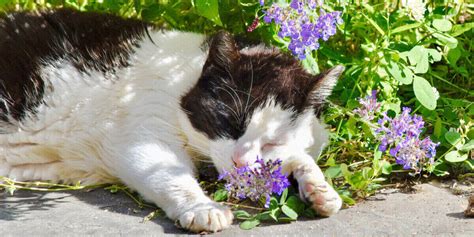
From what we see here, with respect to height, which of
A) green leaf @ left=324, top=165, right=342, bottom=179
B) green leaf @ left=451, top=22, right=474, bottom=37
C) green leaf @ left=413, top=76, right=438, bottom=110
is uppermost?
green leaf @ left=451, top=22, right=474, bottom=37

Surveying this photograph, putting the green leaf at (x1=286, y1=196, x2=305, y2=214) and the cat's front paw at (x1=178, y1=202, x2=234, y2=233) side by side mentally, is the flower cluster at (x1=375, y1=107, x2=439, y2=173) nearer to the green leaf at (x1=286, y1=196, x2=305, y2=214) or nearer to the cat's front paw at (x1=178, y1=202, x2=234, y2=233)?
the green leaf at (x1=286, y1=196, x2=305, y2=214)

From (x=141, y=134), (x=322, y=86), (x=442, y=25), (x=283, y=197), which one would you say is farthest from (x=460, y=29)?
(x=141, y=134)

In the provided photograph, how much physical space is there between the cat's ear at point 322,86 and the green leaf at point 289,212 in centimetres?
49

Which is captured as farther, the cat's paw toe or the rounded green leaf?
the rounded green leaf

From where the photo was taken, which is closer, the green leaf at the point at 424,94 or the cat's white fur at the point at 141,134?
the cat's white fur at the point at 141,134

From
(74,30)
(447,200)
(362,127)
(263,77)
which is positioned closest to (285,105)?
(263,77)

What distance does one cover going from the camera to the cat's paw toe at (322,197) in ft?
8.70

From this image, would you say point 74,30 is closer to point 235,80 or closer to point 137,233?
point 235,80

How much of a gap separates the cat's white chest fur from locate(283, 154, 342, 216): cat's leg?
19.2 inches

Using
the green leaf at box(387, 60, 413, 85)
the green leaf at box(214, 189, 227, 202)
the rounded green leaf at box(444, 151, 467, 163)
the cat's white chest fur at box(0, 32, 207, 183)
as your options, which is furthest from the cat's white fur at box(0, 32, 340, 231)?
the rounded green leaf at box(444, 151, 467, 163)

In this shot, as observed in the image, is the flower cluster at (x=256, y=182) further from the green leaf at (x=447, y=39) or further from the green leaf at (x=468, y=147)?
the green leaf at (x=447, y=39)

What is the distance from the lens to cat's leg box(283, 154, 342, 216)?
2656 mm

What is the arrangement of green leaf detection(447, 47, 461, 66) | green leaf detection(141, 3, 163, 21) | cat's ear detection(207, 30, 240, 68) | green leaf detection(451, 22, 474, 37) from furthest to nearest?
green leaf detection(141, 3, 163, 21) < green leaf detection(447, 47, 461, 66) < green leaf detection(451, 22, 474, 37) < cat's ear detection(207, 30, 240, 68)

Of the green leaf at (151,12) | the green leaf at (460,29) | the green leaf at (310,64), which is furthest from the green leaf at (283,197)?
the green leaf at (151,12)
